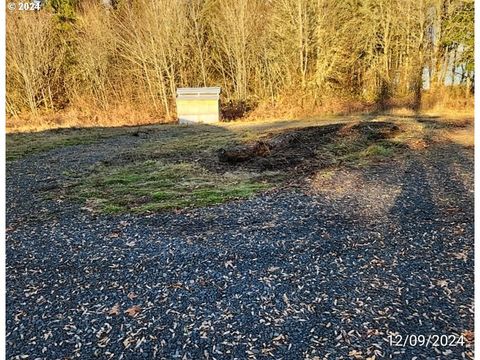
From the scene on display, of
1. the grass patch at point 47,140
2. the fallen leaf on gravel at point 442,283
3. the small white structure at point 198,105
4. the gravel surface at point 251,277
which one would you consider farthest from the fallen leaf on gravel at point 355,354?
the small white structure at point 198,105

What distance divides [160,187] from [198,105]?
420 inches

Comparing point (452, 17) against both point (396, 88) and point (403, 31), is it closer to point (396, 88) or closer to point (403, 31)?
point (403, 31)

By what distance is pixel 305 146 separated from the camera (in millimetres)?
8727

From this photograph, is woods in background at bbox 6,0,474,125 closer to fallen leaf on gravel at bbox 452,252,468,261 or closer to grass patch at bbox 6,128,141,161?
grass patch at bbox 6,128,141,161

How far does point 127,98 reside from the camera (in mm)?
22375

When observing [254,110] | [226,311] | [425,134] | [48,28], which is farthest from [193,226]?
[48,28]

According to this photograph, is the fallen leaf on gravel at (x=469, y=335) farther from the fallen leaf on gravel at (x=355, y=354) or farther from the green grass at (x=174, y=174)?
the green grass at (x=174, y=174)

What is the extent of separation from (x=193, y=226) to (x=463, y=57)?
1859 centimetres

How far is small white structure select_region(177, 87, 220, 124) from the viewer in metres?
Result: 16.2

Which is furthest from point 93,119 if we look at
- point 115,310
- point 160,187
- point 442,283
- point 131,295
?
point 442,283

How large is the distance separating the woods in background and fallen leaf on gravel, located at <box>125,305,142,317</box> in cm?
1639

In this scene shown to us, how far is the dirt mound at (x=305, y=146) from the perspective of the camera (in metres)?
7.54

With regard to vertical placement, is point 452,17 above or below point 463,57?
above

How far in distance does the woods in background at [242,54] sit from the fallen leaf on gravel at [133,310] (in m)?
16.4
